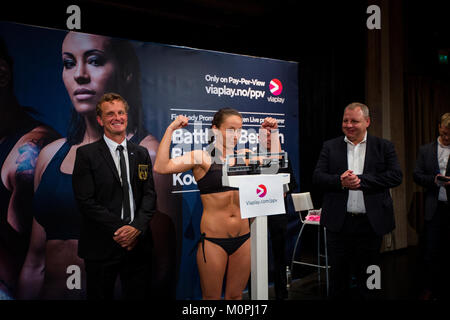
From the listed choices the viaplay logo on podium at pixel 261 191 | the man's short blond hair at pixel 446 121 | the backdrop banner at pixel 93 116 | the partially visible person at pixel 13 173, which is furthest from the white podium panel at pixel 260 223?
the man's short blond hair at pixel 446 121

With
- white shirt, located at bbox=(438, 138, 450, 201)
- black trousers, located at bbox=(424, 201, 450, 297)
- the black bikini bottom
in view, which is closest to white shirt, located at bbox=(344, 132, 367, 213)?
the black bikini bottom

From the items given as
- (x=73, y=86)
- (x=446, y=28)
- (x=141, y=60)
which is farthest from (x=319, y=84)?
(x=73, y=86)

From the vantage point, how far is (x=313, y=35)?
5348 mm

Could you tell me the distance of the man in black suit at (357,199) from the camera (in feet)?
8.80

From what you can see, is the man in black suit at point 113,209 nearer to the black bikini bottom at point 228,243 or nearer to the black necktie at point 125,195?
the black necktie at point 125,195

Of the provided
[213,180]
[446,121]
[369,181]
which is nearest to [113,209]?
[213,180]

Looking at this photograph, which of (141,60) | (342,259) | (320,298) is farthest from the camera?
(320,298)

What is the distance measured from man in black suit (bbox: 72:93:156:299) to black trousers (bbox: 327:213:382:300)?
4.76 feet

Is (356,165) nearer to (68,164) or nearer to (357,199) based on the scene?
(357,199)

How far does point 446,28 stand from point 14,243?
663 centimetres

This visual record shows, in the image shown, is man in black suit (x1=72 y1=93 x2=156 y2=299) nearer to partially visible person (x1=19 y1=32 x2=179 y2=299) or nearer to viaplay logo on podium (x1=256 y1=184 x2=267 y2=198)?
partially visible person (x1=19 y1=32 x2=179 y2=299)

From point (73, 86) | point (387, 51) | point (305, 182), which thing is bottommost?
point (305, 182)

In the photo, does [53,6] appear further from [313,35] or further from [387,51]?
[387,51]

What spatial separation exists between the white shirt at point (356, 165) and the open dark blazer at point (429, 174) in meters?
1.14
